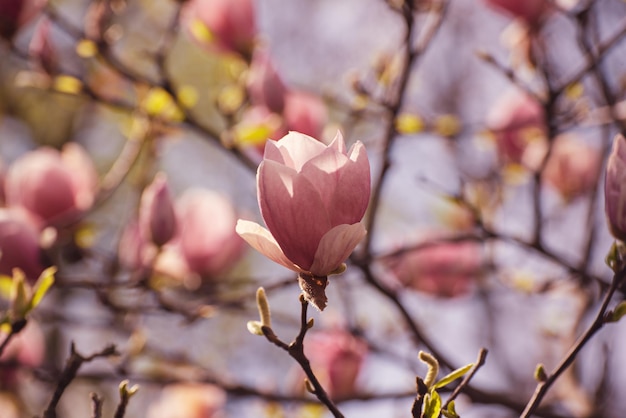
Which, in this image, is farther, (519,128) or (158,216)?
(519,128)

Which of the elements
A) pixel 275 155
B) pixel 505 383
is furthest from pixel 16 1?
pixel 505 383

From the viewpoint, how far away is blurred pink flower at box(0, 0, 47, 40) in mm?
1425

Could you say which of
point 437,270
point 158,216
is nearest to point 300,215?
point 158,216

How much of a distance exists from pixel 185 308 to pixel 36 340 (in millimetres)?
471

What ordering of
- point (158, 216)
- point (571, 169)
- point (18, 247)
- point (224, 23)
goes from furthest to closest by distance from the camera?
point (571, 169) < point (224, 23) < point (158, 216) < point (18, 247)

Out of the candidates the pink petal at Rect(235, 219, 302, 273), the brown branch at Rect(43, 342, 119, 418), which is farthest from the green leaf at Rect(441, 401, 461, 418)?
the brown branch at Rect(43, 342, 119, 418)

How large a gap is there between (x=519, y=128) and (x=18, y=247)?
1209 mm

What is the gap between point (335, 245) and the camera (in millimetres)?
693

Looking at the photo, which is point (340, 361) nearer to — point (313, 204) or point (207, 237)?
point (207, 237)

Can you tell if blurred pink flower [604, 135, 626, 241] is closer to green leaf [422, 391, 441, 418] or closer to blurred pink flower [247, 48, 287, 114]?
green leaf [422, 391, 441, 418]


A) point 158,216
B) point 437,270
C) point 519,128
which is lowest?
point 437,270

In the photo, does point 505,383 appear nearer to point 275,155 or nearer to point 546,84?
point 546,84

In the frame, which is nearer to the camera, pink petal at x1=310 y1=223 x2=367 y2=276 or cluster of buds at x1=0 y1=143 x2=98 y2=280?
pink petal at x1=310 y1=223 x2=367 y2=276

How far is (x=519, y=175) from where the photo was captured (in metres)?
2.10
